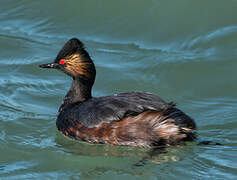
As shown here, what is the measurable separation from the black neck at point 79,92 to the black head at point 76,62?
9 centimetres

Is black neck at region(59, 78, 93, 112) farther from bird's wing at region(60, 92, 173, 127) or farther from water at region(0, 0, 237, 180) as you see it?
bird's wing at region(60, 92, 173, 127)

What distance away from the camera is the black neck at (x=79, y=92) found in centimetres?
763

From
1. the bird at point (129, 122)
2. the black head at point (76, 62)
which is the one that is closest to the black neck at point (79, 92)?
the black head at point (76, 62)

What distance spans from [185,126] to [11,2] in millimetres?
6821

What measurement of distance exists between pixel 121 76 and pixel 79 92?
1601mm

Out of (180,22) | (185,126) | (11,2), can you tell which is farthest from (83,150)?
(11,2)

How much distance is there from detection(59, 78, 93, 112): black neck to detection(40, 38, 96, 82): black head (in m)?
0.09

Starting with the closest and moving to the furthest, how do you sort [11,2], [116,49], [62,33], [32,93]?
[32,93] → [116,49] → [62,33] → [11,2]

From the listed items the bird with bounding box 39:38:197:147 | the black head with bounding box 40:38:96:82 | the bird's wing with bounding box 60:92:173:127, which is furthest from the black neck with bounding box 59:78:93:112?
the bird's wing with bounding box 60:92:173:127

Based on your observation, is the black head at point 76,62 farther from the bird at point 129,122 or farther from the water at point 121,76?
the water at point 121,76

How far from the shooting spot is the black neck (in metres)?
7.63

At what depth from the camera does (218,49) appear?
A: 9.62 meters

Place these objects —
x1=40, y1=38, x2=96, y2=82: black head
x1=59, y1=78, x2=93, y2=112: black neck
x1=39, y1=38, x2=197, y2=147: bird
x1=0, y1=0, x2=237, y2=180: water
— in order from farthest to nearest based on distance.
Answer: x1=59, y1=78, x2=93, y2=112: black neck < x1=40, y1=38, x2=96, y2=82: black head < x1=39, y1=38, x2=197, y2=147: bird < x1=0, y1=0, x2=237, y2=180: water

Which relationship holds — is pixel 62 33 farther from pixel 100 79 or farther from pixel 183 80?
pixel 183 80
